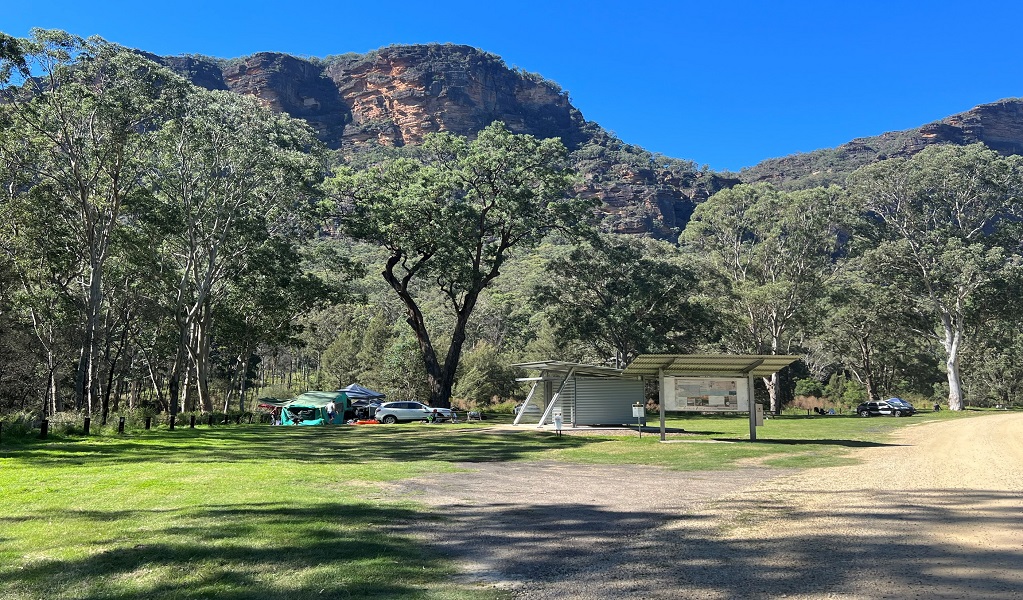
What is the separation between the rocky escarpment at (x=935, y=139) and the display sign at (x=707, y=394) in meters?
175

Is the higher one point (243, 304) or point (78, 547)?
point (243, 304)

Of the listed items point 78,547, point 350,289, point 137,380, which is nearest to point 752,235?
point 350,289

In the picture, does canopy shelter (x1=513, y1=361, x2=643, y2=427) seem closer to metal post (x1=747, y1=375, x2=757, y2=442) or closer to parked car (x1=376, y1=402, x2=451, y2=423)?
metal post (x1=747, y1=375, x2=757, y2=442)

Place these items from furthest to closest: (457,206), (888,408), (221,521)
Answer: (888,408)
(457,206)
(221,521)

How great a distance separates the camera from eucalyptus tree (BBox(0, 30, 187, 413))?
23906 mm

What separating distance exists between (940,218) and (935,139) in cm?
15925

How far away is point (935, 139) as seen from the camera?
181250 mm

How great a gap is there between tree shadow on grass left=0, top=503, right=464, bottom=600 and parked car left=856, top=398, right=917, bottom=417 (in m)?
44.8

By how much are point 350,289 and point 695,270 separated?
80.0ft

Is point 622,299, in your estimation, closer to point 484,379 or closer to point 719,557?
point 484,379

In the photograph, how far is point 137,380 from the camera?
180 ft

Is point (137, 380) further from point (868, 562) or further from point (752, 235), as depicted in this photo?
point (868, 562)

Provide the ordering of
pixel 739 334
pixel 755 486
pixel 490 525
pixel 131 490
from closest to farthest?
1. pixel 490 525
2. pixel 131 490
3. pixel 755 486
4. pixel 739 334

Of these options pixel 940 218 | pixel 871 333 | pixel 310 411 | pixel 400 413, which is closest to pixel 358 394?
pixel 400 413
